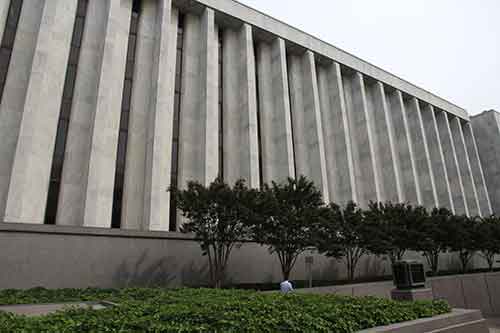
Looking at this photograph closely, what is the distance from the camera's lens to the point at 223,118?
27125 millimetres

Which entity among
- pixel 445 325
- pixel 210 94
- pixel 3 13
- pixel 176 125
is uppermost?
pixel 3 13

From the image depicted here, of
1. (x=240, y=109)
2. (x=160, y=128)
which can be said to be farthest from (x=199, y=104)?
(x=160, y=128)

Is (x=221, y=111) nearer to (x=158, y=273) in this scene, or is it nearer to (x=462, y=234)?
(x=158, y=273)

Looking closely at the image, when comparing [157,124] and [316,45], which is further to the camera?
[316,45]

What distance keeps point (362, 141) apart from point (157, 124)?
20.4m

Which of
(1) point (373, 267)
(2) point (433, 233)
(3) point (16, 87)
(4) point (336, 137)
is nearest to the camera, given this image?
(3) point (16, 87)

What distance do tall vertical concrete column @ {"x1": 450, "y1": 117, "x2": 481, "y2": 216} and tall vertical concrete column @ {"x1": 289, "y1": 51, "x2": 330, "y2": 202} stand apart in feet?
76.2

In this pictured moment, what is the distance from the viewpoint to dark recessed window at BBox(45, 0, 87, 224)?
763 inches

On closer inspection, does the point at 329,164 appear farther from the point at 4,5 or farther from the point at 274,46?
the point at 4,5

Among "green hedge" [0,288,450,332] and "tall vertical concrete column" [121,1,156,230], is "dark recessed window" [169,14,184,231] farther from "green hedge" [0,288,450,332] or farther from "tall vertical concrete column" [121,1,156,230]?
"green hedge" [0,288,450,332]

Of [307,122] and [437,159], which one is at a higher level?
[307,122]

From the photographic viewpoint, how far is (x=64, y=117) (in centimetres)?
2106

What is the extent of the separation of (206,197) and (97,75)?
12541 mm

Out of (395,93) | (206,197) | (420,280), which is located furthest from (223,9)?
(420,280)
